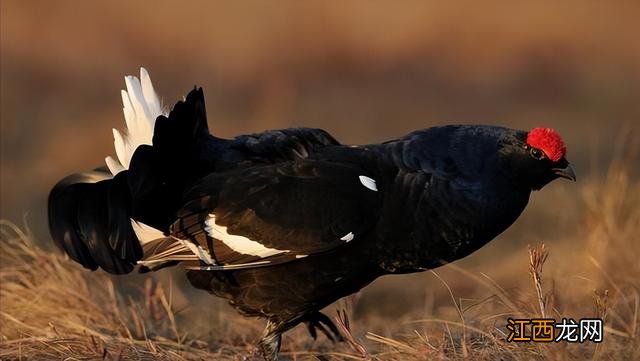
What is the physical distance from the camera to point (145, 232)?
4.41 metres

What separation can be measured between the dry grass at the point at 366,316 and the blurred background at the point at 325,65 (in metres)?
4.45

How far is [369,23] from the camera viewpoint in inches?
516

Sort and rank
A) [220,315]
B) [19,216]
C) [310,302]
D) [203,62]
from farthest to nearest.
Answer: [203,62] → [19,216] → [220,315] → [310,302]

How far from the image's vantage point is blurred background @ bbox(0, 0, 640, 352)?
11.1 metres

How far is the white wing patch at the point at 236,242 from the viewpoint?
13.6 feet

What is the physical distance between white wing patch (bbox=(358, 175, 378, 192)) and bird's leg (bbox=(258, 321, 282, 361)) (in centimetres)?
71

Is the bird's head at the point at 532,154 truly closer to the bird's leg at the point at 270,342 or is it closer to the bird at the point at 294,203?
the bird at the point at 294,203

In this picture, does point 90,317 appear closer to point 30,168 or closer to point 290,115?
point 30,168

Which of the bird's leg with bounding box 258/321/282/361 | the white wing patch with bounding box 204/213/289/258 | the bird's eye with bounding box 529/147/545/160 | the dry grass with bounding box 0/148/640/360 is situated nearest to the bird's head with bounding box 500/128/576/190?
the bird's eye with bounding box 529/147/545/160

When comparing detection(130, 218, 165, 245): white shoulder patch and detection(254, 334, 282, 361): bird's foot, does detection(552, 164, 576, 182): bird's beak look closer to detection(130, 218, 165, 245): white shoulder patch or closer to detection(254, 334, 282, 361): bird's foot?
detection(254, 334, 282, 361): bird's foot

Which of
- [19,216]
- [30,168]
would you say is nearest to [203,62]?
[30,168]

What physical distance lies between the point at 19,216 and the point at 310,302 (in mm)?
4482

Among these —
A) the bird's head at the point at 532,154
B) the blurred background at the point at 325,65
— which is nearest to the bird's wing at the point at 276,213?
the bird's head at the point at 532,154

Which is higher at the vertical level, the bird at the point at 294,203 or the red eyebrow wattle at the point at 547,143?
the red eyebrow wattle at the point at 547,143
